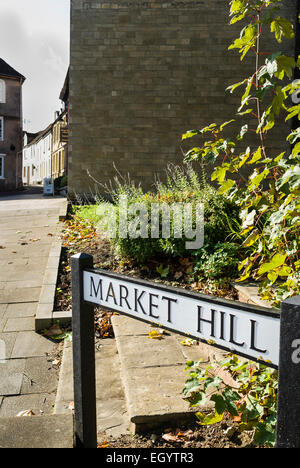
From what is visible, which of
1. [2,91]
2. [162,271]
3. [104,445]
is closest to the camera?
[104,445]

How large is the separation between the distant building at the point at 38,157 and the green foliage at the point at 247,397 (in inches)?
1427

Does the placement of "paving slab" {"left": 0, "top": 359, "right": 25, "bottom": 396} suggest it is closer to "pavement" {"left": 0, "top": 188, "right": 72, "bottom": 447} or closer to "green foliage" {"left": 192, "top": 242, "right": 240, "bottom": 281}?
"pavement" {"left": 0, "top": 188, "right": 72, "bottom": 447}

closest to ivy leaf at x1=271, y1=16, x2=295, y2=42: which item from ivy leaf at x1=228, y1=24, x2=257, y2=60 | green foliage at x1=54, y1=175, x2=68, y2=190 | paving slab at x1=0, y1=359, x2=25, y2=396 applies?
ivy leaf at x1=228, y1=24, x2=257, y2=60

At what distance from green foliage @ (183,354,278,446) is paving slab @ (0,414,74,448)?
0.59 meters

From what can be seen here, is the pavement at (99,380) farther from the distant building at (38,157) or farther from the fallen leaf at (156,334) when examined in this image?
the distant building at (38,157)

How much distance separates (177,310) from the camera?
136 centimetres

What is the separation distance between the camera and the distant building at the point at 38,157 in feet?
137

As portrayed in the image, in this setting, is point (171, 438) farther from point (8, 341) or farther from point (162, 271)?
point (162, 271)

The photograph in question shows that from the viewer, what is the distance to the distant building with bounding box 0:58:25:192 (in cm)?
2900

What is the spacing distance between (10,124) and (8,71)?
3639 millimetres

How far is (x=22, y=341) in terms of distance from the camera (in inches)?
158

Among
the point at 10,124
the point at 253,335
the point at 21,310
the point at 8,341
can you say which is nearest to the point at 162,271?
the point at 21,310

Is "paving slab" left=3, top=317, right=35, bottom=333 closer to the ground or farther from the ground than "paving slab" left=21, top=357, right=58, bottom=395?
farther from the ground

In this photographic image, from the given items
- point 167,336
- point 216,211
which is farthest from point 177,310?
point 216,211
